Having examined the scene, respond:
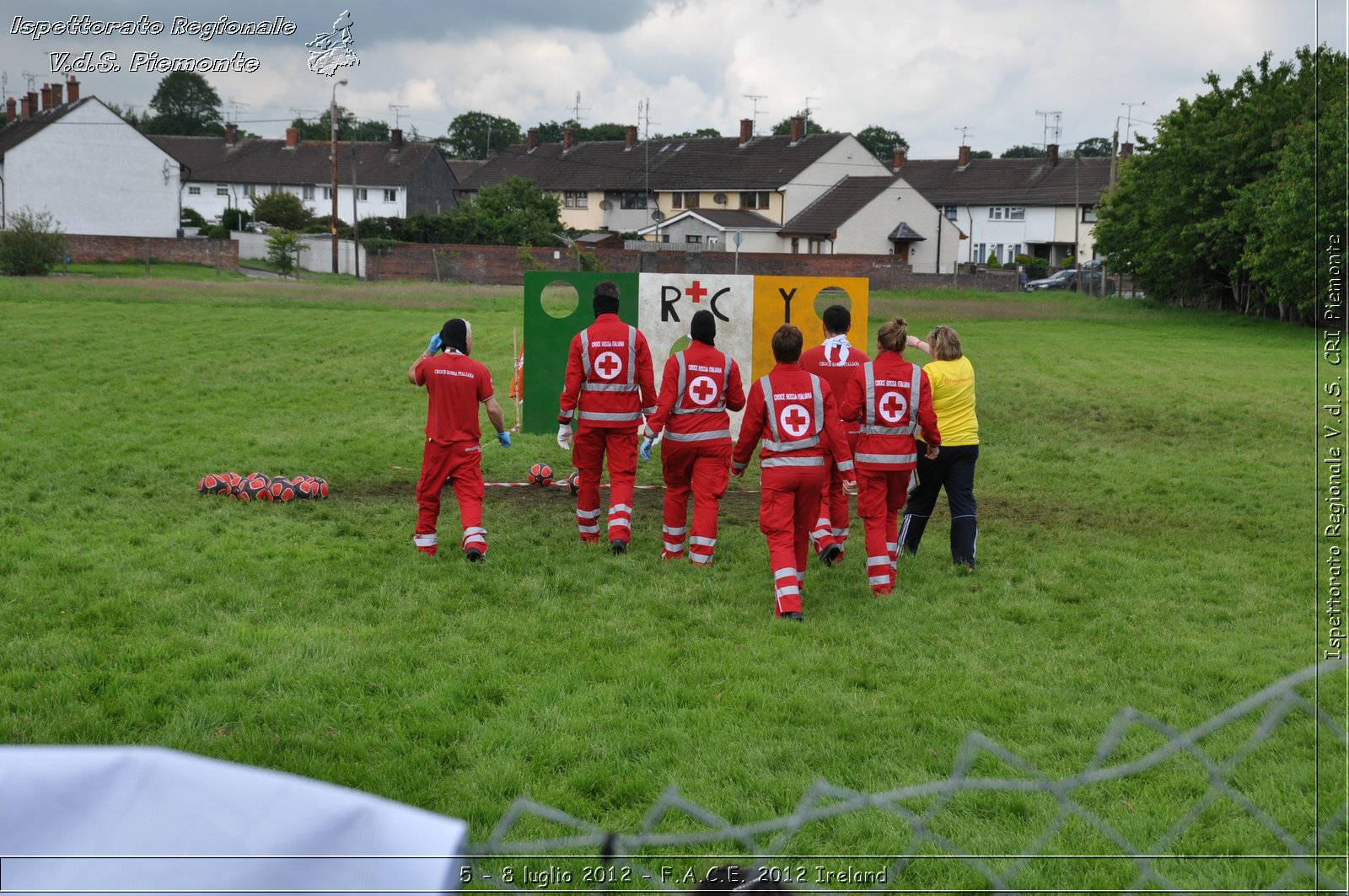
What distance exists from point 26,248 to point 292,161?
36918 mm

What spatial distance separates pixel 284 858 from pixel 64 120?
61719 millimetres

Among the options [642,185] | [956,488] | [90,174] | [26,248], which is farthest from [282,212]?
[956,488]

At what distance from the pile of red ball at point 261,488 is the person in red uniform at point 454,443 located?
2354mm

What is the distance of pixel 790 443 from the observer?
7426mm

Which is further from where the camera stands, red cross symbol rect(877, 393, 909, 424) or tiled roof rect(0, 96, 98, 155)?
tiled roof rect(0, 96, 98, 155)

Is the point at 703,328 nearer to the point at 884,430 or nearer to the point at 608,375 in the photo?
the point at 608,375

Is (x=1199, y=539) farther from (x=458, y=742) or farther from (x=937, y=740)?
(x=458, y=742)

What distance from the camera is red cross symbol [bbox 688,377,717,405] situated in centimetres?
836

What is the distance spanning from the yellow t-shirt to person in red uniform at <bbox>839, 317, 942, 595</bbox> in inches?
15.4

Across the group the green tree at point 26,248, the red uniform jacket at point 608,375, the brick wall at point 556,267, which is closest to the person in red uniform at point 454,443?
the red uniform jacket at point 608,375

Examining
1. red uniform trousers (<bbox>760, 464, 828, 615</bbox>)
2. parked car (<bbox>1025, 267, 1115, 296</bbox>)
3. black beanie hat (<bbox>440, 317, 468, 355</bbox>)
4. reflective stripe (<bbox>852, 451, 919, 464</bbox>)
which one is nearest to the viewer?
red uniform trousers (<bbox>760, 464, 828, 615</bbox>)

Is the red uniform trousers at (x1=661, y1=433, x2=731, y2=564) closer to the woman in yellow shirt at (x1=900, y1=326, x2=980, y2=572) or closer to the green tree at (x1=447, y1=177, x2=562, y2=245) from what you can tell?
the woman in yellow shirt at (x1=900, y1=326, x2=980, y2=572)

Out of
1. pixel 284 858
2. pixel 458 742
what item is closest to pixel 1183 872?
pixel 458 742

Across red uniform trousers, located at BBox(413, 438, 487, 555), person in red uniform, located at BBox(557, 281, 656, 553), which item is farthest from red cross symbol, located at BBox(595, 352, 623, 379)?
red uniform trousers, located at BBox(413, 438, 487, 555)
